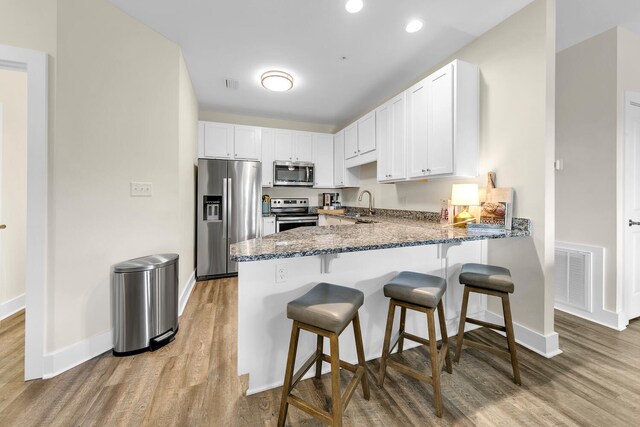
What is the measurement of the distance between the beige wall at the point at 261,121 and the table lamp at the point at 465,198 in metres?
3.50

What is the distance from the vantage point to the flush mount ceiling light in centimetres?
305

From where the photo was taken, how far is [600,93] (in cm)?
241

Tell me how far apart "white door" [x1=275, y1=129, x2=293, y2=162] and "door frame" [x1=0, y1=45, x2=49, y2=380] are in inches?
123

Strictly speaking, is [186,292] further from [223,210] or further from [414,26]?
[414,26]

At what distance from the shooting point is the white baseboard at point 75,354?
5.65 ft

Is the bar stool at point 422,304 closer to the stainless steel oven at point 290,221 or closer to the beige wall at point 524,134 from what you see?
the beige wall at point 524,134

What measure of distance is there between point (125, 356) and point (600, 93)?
4605mm

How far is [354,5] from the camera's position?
2.02 metres

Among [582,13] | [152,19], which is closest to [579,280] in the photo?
[582,13]

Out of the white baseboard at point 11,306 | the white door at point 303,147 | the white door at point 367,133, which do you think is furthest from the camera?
the white door at point 303,147

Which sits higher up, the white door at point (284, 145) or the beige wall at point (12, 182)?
the white door at point (284, 145)

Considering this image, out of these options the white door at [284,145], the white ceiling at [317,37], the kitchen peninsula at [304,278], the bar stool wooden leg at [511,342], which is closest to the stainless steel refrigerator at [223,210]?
the white door at [284,145]

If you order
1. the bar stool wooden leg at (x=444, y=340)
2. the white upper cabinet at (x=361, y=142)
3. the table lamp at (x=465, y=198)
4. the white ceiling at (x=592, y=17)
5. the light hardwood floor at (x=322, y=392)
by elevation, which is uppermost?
the white ceiling at (x=592, y=17)

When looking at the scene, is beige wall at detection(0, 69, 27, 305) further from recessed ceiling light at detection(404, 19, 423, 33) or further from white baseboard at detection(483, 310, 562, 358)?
white baseboard at detection(483, 310, 562, 358)
